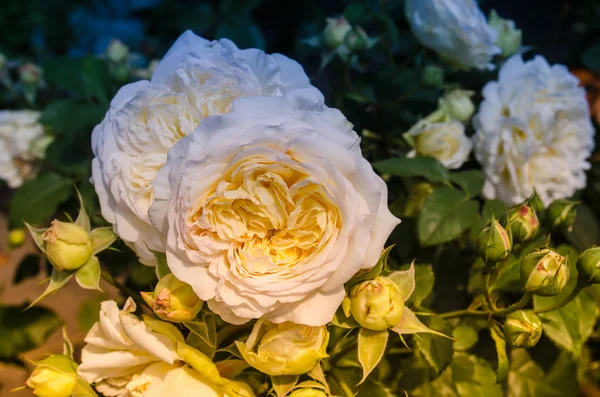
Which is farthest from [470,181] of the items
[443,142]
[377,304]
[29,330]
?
[29,330]

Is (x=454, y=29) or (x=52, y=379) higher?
(x=454, y=29)

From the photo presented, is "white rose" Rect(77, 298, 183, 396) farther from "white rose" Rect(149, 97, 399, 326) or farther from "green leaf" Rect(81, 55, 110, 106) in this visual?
"green leaf" Rect(81, 55, 110, 106)

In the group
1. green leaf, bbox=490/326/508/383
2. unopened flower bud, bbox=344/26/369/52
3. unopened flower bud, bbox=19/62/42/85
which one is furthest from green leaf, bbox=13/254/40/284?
green leaf, bbox=490/326/508/383

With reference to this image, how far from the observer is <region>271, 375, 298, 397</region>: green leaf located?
33cm

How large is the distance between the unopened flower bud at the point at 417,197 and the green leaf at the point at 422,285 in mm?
96

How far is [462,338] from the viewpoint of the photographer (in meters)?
0.46

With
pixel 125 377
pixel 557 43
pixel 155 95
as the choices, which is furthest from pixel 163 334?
pixel 557 43

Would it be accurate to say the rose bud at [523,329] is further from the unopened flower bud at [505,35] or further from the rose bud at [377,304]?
the unopened flower bud at [505,35]

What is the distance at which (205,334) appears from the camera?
341 millimetres

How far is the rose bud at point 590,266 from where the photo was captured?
13.5 inches

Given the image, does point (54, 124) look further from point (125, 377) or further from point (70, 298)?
point (70, 298)

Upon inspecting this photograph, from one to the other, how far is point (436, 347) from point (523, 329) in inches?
3.7

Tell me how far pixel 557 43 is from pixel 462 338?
2.49ft

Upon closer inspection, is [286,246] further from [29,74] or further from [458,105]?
[29,74]
